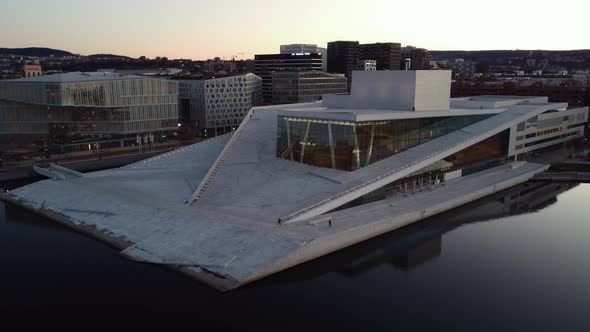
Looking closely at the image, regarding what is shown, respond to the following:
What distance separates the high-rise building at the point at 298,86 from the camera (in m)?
116

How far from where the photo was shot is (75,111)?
76.4 meters

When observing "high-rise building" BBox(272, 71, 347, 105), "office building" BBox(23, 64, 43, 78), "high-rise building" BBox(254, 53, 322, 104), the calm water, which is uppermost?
"high-rise building" BBox(254, 53, 322, 104)

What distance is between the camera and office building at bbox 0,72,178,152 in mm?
73438

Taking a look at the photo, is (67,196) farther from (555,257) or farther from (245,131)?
(555,257)

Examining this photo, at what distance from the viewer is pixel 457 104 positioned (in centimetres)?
6681

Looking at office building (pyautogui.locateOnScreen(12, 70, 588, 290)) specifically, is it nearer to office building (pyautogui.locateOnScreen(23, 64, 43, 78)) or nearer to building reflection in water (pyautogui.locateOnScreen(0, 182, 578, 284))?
building reflection in water (pyautogui.locateOnScreen(0, 182, 578, 284))

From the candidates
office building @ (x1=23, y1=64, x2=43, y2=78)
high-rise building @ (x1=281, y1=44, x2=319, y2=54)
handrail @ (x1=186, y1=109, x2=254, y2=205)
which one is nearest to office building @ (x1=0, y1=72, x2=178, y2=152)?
handrail @ (x1=186, y1=109, x2=254, y2=205)

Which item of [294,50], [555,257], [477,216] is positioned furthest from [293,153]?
[294,50]

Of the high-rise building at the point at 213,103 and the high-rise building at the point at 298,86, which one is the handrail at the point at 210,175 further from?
the high-rise building at the point at 298,86

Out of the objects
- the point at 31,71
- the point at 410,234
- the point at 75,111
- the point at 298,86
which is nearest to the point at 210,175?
the point at 410,234

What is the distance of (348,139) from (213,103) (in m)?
56.0

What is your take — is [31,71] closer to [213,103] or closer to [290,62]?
[213,103]

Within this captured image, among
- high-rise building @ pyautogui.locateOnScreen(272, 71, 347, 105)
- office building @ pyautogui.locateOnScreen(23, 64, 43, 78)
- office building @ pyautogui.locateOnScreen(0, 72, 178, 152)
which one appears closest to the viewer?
office building @ pyautogui.locateOnScreen(0, 72, 178, 152)

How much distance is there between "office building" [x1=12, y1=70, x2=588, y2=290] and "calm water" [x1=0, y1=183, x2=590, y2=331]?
174cm
